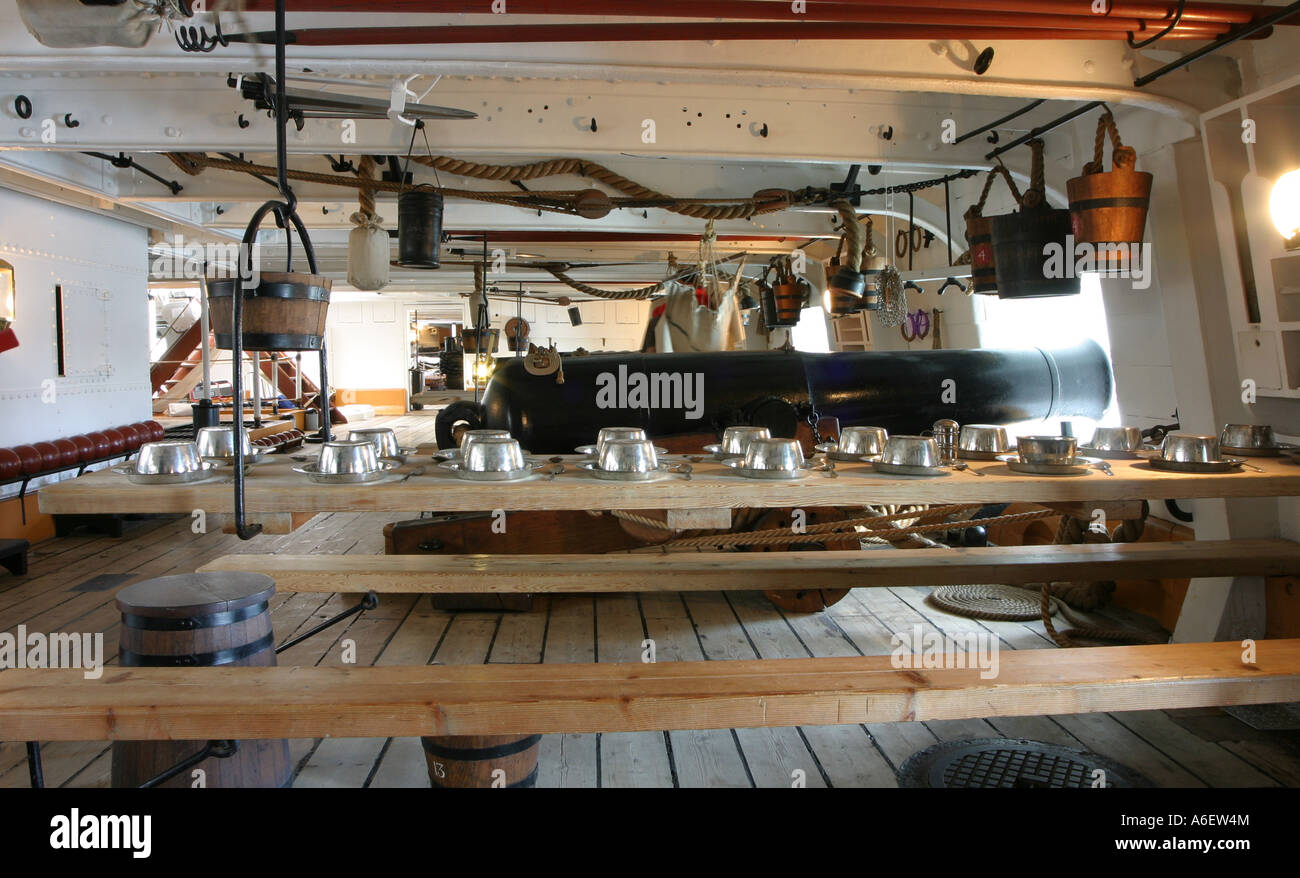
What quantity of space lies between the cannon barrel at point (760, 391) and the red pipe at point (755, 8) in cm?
193

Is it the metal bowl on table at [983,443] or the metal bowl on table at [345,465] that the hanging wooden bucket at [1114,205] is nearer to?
the metal bowl on table at [983,443]

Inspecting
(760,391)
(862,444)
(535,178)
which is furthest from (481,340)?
(862,444)

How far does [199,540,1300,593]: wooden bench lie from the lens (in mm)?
2910

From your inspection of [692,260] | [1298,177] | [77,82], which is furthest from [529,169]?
[692,260]

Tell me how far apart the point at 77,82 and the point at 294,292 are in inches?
112

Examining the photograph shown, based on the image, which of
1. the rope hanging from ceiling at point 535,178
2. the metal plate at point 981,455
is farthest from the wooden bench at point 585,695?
the rope hanging from ceiling at point 535,178

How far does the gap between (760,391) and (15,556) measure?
423 centimetres

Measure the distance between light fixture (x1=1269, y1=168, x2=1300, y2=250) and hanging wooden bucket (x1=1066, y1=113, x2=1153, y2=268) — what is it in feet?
1.19

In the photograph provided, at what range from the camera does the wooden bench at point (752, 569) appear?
2.91 meters

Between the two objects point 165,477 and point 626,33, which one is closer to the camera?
point 165,477

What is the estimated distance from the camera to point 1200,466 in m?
2.55

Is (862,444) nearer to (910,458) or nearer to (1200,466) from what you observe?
(910,458)

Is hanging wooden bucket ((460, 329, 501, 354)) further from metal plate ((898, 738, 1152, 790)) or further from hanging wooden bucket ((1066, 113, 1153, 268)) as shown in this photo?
metal plate ((898, 738, 1152, 790))

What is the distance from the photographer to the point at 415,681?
1883mm
